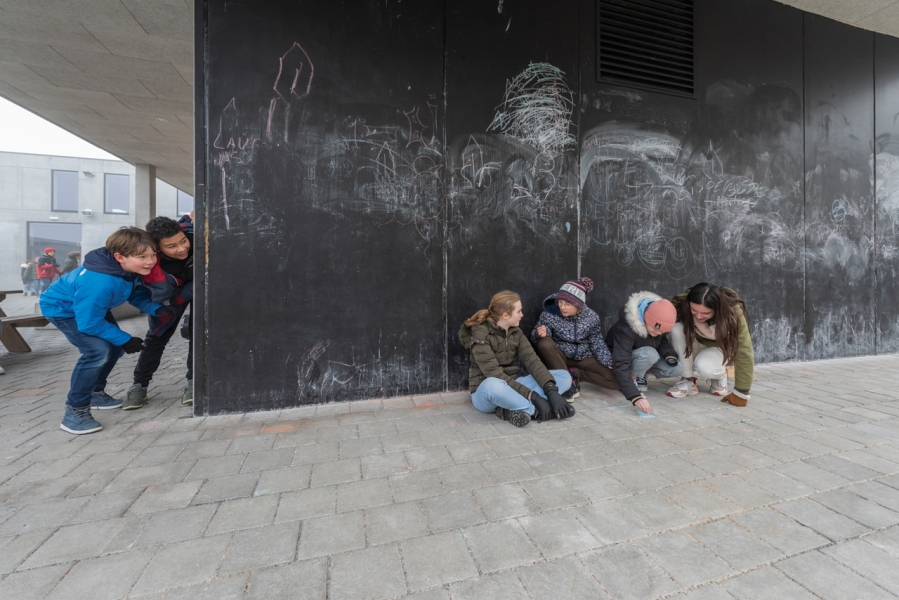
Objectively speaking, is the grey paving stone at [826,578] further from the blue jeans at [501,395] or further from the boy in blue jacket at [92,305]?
the boy in blue jacket at [92,305]

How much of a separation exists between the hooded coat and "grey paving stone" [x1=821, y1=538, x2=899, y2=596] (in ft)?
5.07

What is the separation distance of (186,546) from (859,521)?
2965mm

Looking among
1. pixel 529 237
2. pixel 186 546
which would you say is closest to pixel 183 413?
pixel 186 546

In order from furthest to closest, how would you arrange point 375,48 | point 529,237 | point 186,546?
point 529,237 < point 375,48 < point 186,546

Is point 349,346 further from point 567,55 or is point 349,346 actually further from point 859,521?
point 567,55

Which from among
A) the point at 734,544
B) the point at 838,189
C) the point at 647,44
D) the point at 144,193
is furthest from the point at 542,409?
the point at 144,193

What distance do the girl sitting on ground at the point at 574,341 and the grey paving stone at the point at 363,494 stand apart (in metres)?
2.00

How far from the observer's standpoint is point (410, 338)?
360 cm

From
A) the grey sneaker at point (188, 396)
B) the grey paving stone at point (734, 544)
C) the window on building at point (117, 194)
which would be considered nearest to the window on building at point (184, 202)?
the window on building at point (117, 194)

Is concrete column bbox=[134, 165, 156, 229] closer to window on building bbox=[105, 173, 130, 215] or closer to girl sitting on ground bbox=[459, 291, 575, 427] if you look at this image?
window on building bbox=[105, 173, 130, 215]

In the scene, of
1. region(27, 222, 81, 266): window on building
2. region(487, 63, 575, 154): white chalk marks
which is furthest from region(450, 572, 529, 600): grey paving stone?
region(27, 222, 81, 266): window on building

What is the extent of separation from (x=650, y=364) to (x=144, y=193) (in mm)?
15161

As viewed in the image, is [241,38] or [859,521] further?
[241,38]

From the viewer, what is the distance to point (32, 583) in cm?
143
